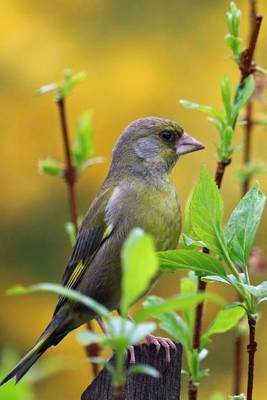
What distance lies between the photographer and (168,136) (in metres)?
4.03

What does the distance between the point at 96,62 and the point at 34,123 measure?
0.57 metres

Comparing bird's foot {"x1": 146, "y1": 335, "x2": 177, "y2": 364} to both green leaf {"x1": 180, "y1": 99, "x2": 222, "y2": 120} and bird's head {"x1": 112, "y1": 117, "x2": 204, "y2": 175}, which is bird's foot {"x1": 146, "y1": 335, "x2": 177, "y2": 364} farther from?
bird's head {"x1": 112, "y1": 117, "x2": 204, "y2": 175}

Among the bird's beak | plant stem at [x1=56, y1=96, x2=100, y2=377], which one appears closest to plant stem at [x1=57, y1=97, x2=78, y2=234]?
plant stem at [x1=56, y1=96, x2=100, y2=377]

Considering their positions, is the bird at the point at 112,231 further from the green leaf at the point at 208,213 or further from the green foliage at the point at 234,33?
the green leaf at the point at 208,213

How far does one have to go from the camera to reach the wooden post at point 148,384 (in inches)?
91.4

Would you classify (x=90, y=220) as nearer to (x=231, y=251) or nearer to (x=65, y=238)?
(x=231, y=251)

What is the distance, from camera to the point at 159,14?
771cm

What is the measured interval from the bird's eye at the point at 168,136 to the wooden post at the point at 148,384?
1682mm

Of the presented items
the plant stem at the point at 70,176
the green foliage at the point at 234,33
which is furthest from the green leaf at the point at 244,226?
the plant stem at the point at 70,176

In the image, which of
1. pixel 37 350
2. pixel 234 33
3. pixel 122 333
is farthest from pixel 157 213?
pixel 122 333

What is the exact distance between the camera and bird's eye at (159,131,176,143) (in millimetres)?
4020

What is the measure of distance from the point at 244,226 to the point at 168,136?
1.92 metres

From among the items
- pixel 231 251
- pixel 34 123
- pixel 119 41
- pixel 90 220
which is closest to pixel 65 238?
pixel 34 123

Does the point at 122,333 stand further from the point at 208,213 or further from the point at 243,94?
the point at 243,94
